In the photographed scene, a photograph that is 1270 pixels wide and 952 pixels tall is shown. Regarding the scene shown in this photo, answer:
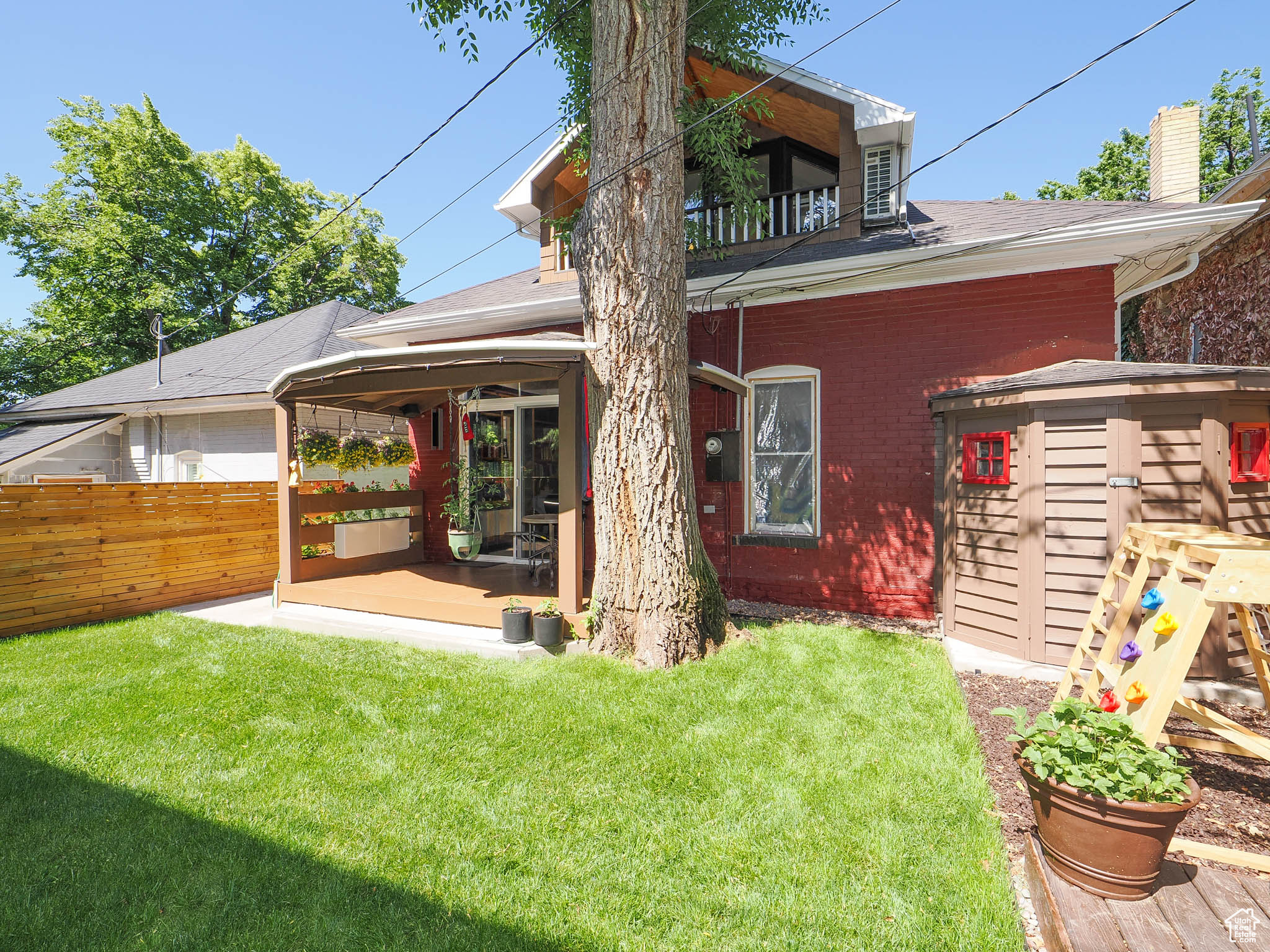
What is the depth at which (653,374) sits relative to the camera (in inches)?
200

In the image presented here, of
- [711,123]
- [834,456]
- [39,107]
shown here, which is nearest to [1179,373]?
[834,456]

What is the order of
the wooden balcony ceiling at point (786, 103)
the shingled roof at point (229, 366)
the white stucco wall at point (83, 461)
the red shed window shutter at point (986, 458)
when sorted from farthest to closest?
the white stucco wall at point (83, 461)
the shingled roof at point (229, 366)
the wooden balcony ceiling at point (786, 103)
the red shed window shutter at point (986, 458)

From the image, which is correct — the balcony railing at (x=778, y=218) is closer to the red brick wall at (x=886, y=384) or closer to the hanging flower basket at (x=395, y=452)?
the red brick wall at (x=886, y=384)

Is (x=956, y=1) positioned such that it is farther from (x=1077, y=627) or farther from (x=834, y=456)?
(x=1077, y=627)

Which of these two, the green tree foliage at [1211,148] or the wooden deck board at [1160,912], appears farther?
the green tree foliage at [1211,148]

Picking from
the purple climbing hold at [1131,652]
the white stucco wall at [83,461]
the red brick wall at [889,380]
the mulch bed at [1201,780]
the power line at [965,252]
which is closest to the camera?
the purple climbing hold at [1131,652]

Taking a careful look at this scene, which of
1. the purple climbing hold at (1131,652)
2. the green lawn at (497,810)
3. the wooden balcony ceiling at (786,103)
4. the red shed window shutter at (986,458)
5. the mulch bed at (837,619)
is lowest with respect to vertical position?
the mulch bed at (837,619)

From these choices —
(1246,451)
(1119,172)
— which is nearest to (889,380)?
(1246,451)

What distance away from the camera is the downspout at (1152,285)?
5.89 m

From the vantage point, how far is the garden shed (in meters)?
4.37

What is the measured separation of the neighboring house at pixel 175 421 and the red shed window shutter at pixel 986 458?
8.29 metres

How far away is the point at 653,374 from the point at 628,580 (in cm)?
178

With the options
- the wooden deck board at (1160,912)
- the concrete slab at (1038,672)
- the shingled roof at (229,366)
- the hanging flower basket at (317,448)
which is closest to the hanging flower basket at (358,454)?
the hanging flower basket at (317,448)

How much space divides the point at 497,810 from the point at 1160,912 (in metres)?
2.63
